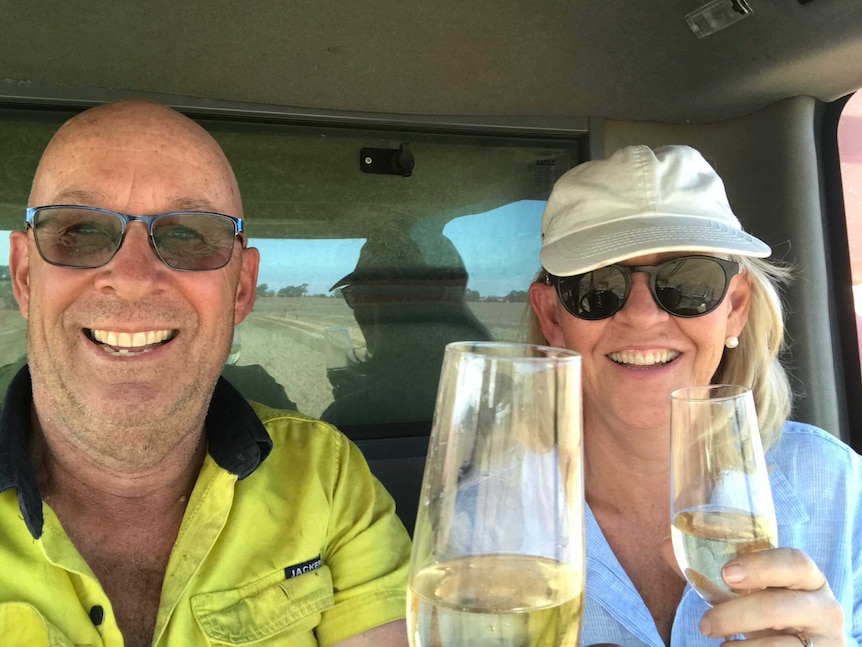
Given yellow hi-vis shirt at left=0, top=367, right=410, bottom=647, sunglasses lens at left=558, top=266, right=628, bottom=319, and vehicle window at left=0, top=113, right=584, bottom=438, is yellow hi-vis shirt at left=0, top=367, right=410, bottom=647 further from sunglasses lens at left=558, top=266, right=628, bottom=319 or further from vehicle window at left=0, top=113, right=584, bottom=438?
vehicle window at left=0, top=113, right=584, bottom=438

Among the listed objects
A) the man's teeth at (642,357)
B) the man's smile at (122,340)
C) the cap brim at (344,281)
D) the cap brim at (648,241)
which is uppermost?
the cap brim at (344,281)

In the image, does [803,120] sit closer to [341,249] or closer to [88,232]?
[341,249]

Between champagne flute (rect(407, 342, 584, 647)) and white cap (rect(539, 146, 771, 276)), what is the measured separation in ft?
2.98

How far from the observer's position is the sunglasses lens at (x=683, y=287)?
153 cm

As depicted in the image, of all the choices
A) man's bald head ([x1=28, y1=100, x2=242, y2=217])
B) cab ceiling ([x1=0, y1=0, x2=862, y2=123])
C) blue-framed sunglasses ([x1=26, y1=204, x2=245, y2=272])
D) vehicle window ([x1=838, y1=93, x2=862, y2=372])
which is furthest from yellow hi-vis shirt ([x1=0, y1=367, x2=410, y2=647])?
vehicle window ([x1=838, y1=93, x2=862, y2=372])

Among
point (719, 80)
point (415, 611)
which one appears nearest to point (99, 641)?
point (415, 611)

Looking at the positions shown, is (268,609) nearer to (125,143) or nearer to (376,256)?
(125,143)

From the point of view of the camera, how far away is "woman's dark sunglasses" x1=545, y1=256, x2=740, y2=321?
5.03 feet

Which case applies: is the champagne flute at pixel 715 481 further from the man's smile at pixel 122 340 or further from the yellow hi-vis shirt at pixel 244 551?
the man's smile at pixel 122 340

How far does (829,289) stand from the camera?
2.63m

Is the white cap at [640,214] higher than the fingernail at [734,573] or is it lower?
higher

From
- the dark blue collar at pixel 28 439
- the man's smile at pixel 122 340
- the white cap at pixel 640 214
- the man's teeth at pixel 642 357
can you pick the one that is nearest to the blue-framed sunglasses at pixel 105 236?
the man's smile at pixel 122 340

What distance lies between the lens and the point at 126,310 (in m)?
1.52

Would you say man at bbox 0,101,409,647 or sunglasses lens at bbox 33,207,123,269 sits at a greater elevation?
sunglasses lens at bbox 33,207,123,269
